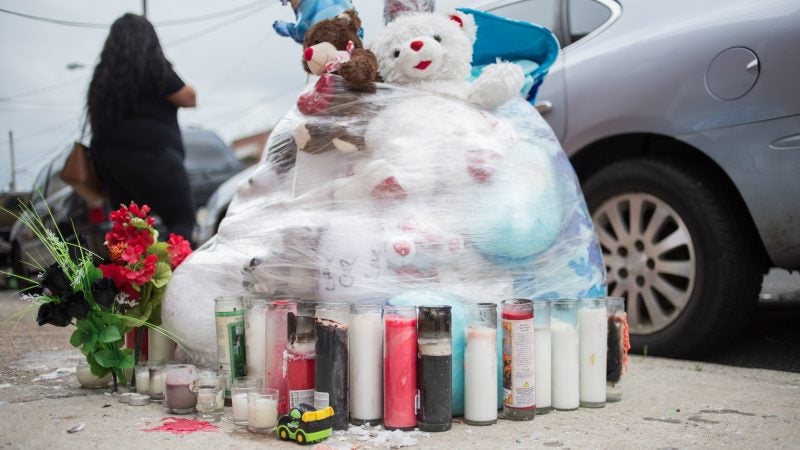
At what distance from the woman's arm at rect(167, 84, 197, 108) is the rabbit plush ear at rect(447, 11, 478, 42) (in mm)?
1309

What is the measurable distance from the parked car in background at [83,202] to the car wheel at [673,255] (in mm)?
1951

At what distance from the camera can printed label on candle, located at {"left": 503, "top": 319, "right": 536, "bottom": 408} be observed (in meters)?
1.85

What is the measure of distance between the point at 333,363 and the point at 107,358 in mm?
783

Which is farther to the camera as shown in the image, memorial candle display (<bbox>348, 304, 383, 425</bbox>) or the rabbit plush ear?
the rabbit plush ear

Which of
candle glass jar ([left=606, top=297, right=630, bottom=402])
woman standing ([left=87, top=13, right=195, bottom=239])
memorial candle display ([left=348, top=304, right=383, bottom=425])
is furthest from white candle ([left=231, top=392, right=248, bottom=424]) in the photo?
woman standing ([left=87, top=13, right=195, bottom=239])

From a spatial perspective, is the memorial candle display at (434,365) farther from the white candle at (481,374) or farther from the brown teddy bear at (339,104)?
the brown teddy bear at (339,104)

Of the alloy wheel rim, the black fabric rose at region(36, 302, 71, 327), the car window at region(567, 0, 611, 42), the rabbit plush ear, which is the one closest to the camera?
the black fabric rose at region(36, 302, 71, 327)

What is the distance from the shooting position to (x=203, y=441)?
1.67 m

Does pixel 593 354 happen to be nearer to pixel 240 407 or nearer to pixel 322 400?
pixel 322 400

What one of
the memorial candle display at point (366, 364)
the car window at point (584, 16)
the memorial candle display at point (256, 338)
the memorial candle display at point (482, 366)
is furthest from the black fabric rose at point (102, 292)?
the car window at point (584, 16)

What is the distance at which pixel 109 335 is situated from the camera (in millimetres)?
2059

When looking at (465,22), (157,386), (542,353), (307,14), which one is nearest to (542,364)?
(542,353)

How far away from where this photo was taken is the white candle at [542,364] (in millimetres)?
1923

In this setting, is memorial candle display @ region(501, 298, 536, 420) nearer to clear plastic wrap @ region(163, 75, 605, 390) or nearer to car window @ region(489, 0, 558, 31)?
clear plastic wrap @ region(163, 75, 605, 390)
